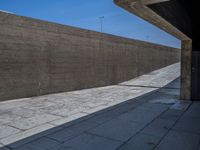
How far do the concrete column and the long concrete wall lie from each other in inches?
186

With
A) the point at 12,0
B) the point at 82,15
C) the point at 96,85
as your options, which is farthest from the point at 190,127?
the point at 82,15

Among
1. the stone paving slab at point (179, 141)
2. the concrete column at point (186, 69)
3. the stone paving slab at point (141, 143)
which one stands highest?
the concrete column at point (186, 69)

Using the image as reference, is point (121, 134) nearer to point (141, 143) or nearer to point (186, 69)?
point (141, 143)

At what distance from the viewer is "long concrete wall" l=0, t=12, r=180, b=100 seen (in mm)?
6258

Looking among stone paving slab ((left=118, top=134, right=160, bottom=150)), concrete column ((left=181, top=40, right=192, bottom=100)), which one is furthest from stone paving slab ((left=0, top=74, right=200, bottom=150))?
concrete column ((left=181, top=40, right=192, bottom=100))

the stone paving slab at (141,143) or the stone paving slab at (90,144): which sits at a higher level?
the stone paving slab at (90,144)

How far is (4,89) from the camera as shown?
20.2 ft

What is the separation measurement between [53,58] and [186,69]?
5.30m

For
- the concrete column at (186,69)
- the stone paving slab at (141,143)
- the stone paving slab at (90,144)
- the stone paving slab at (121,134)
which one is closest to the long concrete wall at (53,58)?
the stone paving slab at (121,134)

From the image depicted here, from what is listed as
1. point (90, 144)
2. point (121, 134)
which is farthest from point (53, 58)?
point (90, 144)

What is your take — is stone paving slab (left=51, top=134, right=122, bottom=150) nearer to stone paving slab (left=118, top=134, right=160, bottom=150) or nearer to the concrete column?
stone paving slab (left=118, top=134, right=160, bottom=150)

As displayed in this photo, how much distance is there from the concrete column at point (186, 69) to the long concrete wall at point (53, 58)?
472 cm

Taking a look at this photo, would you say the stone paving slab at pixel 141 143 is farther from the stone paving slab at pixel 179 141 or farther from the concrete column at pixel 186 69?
the concrete column at pixel 186 69

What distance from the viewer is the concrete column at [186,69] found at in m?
6.49
